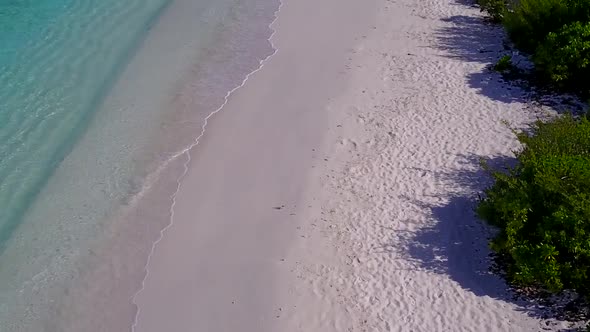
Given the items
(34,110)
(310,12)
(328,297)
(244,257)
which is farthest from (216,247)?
(310,12)

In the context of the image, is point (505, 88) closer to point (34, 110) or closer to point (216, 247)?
point (216, 247)

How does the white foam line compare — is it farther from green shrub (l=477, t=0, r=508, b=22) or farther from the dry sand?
green shrub (l=477, t=0, r=508, b=22)

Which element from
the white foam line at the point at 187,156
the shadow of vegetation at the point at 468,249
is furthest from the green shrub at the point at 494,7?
the shadow of vegetation at the point at 468,249

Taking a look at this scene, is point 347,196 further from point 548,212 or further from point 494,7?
point 494,7

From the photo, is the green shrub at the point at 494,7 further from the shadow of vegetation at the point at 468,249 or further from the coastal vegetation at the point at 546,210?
the shadow of vegetation at the point at 468,249

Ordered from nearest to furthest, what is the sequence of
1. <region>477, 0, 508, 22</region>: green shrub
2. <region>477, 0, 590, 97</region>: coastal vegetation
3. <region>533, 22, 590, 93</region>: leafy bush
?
<region>533, 22, 590, 93</region>: leafy bush → <region>477, 0, 590, 97</region>: coastal vegetation → <region>477, 0, 508, 22</region>: green shrub

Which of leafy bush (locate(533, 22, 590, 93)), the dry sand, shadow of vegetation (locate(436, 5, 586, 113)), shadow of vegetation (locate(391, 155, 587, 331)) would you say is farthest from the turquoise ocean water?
leafy bush (locate(533, 22, 590, 93))

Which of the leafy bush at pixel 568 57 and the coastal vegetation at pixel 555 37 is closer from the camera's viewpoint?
the leafy bush at pixel 568 57

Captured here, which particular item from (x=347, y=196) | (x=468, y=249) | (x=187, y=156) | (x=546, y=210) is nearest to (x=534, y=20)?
(x=546, y=210)
